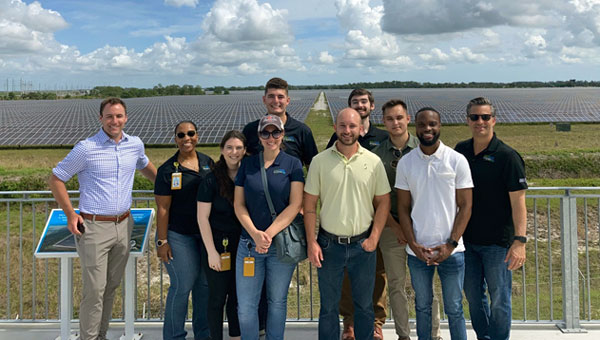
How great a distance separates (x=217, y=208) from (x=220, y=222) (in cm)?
13

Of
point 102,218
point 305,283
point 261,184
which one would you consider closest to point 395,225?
point 261,184

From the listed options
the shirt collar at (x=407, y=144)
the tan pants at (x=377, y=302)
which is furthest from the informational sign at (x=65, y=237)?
the shirt collar at (x=407, y=144)

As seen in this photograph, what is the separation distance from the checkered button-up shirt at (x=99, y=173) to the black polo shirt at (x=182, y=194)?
333 millimetres

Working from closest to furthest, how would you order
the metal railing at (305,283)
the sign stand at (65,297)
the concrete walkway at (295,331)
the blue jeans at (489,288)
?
the blue jeans at (489,288), the sign stand at (65,297), the concrete walkway at (295,331), the metal railing at (305,283)

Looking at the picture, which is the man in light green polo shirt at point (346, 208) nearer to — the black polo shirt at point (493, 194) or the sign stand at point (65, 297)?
the black polo shirt at point (493, 194)

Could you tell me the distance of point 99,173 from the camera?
4.05 m

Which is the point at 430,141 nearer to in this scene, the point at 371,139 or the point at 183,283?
the point at 371,139

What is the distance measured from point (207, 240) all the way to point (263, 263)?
20.6 inches

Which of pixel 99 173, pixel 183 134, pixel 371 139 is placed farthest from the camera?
pixel 371 139

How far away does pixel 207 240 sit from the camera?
12.9 feet

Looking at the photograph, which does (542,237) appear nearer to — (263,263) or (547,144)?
(263,263)

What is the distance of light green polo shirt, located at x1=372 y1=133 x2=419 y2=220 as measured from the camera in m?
4.18

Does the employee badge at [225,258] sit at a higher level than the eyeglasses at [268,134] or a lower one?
lower

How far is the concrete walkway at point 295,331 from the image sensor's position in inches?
184
